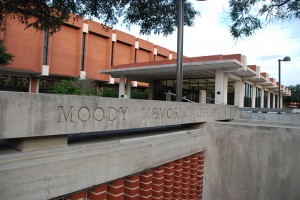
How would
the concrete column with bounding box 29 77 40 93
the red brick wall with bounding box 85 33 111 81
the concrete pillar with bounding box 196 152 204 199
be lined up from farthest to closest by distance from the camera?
the red brick wall with bounding box 85 33 111 81 → the concrete column with bounding box 29 77 40 93 → the concrete pillar with bounding box 196 152 204 199

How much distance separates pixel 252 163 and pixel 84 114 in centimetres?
352

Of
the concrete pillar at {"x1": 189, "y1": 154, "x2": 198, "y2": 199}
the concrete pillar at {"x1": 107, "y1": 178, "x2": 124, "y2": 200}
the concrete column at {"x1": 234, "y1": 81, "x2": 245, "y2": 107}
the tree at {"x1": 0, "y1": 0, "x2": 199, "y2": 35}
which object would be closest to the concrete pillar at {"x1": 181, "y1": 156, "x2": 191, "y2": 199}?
the concrete pillar at {"x1": 189, "y1": 154, "x2": 198, "y2": 199}

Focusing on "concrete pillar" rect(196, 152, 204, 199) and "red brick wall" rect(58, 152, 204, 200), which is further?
"concrete pillar" rect(196, 152, 204, 199)

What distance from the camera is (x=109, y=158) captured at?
2729mm

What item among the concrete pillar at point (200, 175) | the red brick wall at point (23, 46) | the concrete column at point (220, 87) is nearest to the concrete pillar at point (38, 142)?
the concrete pillar at point (200, 175)

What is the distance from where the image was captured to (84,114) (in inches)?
103

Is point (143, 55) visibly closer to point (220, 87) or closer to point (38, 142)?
point (220, 87)

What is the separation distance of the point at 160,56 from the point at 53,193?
51964 millimetres

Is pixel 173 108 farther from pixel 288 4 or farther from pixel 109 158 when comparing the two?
pixel 288 4

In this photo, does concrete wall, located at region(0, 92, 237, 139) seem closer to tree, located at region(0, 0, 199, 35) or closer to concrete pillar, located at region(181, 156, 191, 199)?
concrete pillar, located at region(181, 156, 191, 199)

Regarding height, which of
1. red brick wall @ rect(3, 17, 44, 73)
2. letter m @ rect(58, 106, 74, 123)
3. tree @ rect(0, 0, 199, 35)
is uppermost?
red brick wall @ rect(3, 17, 44, 73)

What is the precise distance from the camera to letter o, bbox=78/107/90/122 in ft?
8.48

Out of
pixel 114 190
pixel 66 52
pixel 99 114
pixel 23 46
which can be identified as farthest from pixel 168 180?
pixel 66 52

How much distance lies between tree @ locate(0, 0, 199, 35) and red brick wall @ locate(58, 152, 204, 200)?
4250 millimetres
